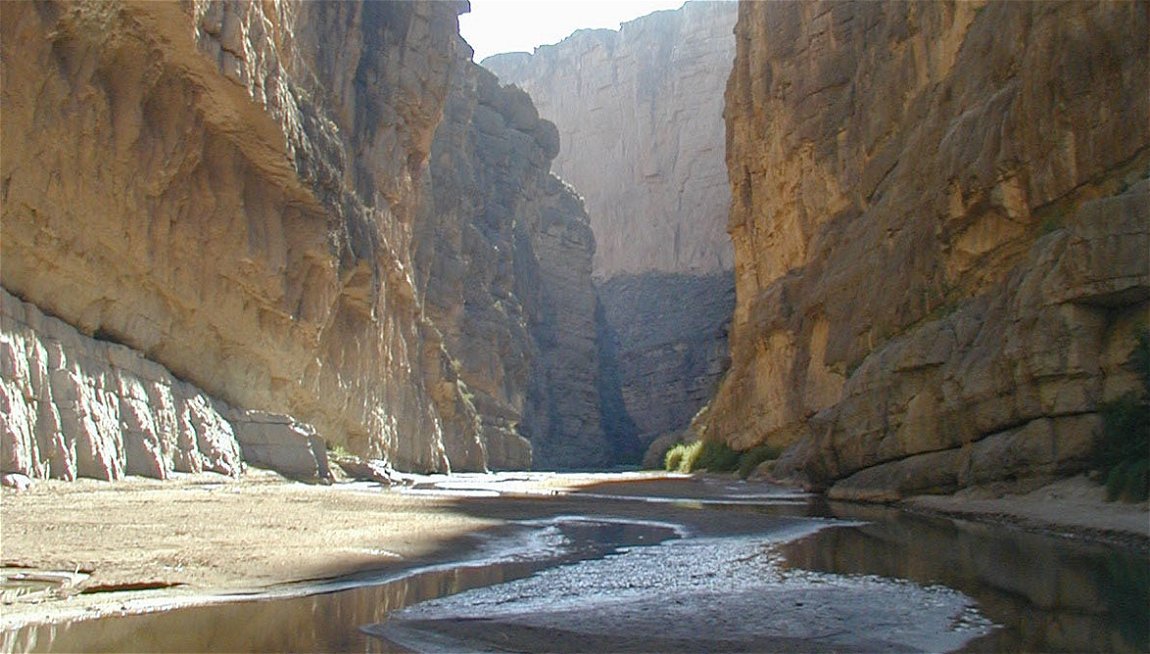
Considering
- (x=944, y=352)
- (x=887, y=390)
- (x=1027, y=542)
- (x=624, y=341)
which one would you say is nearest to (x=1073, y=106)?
(x=944, y=352)

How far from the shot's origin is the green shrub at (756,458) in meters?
34.4

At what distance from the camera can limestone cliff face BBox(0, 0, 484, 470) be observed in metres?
18.4

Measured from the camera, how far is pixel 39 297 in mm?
17828

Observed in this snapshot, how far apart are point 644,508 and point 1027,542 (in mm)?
9117

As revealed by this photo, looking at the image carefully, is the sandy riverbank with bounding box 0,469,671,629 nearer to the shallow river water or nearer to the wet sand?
the shallow river water

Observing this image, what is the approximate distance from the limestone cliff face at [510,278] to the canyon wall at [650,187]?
18.6ft

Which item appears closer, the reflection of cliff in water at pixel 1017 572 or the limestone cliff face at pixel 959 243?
the reflection of cliff in water at pixel 1017 572

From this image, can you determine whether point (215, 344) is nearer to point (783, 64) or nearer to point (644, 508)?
point (644, 508)

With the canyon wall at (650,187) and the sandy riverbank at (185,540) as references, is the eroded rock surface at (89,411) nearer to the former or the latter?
the sandy riverbank at (185,540)

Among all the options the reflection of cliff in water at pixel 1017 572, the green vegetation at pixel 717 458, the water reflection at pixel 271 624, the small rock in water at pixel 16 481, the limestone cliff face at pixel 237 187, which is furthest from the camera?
the green vegetation at pixel 717 458

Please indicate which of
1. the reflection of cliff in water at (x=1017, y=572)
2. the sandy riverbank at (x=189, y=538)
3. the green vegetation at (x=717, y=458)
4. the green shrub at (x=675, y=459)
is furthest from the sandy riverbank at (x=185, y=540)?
the green shrub at (x=675, y=459)

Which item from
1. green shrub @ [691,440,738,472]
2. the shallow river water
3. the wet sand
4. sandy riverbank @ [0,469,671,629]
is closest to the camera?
the shallow river water

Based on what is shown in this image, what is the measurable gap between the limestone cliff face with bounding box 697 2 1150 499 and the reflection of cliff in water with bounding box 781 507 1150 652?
10.5ft

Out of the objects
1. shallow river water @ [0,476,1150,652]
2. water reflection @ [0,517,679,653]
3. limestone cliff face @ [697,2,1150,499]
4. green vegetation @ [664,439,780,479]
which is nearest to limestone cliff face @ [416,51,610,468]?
green vegetation @ [664,439,780,479]
